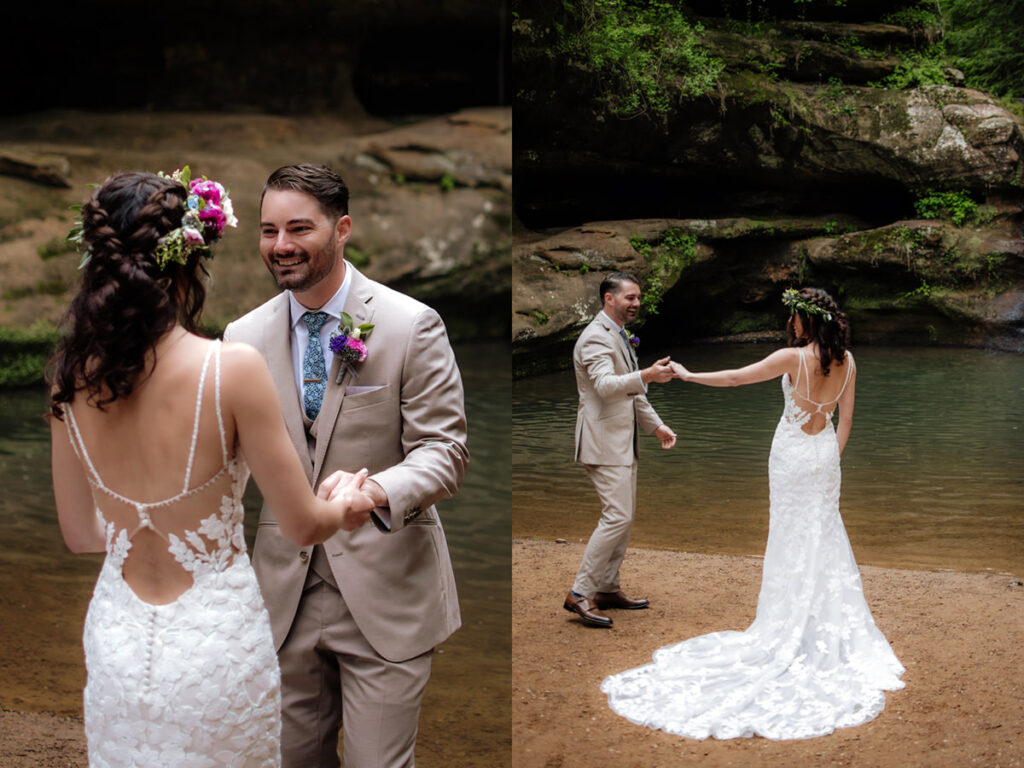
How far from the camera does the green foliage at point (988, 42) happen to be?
9.63 ft

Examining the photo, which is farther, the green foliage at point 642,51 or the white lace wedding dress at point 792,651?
the green foliage at point 642,51

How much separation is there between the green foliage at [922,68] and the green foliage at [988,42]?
4 cm

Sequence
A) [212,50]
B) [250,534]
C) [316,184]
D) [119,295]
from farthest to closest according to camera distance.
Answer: [212,50] < [250,534] < [316,184] < [119,295]

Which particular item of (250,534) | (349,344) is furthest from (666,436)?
(250,534)

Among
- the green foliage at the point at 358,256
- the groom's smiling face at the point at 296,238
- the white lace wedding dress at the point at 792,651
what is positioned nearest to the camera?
the groom's smiling face at the point at 296,238

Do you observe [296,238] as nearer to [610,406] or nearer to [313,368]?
[313,368]

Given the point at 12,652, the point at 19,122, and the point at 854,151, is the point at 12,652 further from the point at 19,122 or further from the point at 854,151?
the point at 19,122

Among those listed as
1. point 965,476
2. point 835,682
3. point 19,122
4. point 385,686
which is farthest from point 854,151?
point 19,122

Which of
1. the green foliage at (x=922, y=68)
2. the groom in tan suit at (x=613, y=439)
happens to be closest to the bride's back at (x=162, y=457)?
the groom in tan suit at (x=613, y=439)

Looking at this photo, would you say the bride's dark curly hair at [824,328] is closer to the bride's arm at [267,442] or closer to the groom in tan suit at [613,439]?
the groom in tan suit at [613,439]

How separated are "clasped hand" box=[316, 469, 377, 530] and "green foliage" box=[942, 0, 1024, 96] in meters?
2.24

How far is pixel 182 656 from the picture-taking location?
1639 mm

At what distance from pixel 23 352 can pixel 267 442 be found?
10.0 metres

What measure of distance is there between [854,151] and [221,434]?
2268mm
